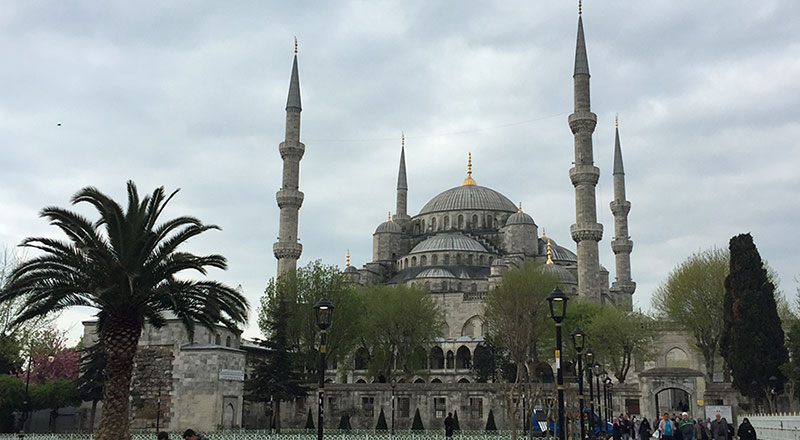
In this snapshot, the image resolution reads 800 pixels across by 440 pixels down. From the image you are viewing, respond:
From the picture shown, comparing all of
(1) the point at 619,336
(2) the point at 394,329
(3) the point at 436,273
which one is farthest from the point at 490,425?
(3) the point at 436,273

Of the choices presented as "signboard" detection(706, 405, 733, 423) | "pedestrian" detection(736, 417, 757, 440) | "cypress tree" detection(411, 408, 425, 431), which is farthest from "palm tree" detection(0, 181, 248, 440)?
"signboard" detection(706, 405, 733, 423)

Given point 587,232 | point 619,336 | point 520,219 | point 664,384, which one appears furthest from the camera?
point 520,219

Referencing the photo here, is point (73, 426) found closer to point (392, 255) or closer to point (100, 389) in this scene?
point (100, 389)

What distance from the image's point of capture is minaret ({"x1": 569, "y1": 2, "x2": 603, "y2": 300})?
153 feet

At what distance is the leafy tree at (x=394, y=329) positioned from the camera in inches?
1671

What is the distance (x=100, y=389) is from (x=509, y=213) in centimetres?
4978

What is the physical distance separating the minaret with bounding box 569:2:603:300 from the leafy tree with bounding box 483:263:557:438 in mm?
6650

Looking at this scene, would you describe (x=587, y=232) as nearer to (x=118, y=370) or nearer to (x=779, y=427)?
(x=779, y=427)

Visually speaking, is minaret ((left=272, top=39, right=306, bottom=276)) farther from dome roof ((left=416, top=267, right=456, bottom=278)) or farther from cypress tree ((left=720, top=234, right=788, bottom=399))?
cypress tree ((left=720, top=234, right=788, bottom=399))

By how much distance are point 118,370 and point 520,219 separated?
53.8 meters

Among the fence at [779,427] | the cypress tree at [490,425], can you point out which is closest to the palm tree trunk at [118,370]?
the fence at [779,427]

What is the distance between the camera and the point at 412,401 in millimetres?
36531

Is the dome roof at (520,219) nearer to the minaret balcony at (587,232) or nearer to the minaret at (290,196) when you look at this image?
the minaret balcony at (587,232)

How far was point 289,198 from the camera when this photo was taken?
50.0 m
